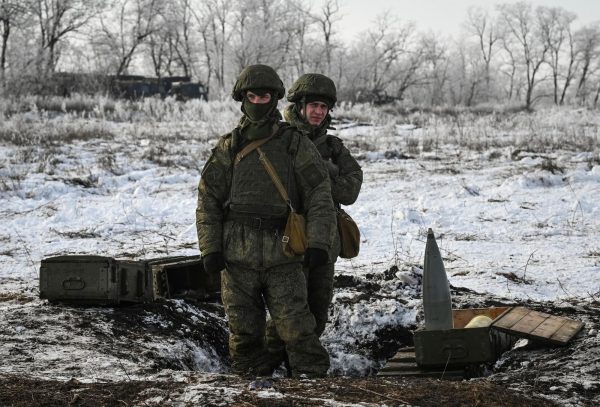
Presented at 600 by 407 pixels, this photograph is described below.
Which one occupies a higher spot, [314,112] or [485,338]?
[314,112]

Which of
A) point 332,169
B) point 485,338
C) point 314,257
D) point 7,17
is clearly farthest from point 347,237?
point 7,17

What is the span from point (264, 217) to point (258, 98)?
74 cm

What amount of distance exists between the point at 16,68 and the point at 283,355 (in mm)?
24774

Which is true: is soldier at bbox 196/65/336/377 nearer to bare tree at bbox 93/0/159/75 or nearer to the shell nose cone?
the shell nose cone

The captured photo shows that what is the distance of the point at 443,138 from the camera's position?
1672 cm

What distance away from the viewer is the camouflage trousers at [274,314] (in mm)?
4164

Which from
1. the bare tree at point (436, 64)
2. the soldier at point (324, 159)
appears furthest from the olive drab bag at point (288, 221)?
the bare tree at point (436, 64)

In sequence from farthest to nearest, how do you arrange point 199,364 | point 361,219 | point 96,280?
point 361,219 → point 96,280 → point 199,364

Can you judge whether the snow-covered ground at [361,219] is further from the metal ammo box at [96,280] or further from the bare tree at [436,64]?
the bare tree at [436,64]

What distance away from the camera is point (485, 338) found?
4.21 m

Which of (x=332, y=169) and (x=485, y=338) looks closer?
(x=485, y=338)

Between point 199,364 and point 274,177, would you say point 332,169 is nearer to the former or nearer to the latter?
point 274,177

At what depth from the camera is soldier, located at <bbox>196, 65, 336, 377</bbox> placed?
A: 13.6 feet

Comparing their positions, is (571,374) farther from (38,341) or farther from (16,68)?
(16,68)
